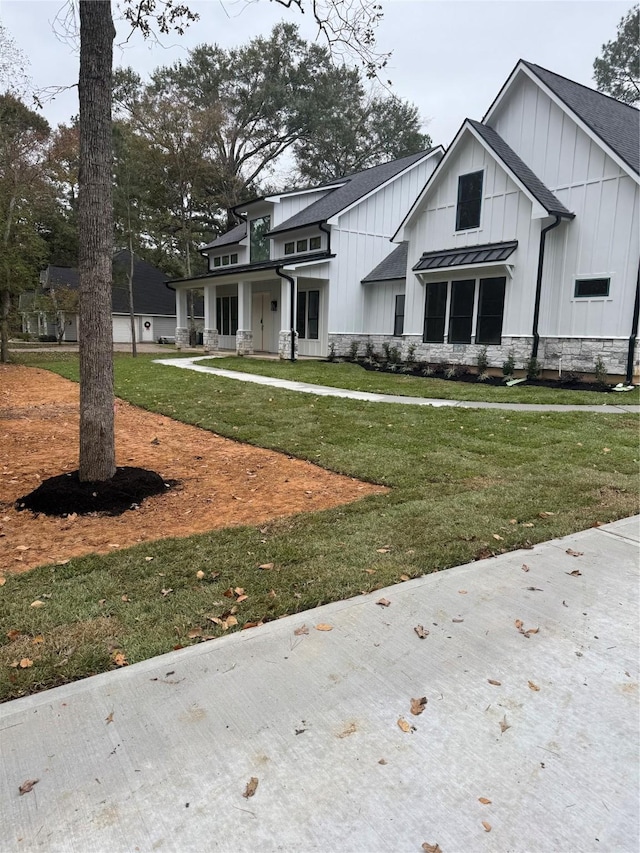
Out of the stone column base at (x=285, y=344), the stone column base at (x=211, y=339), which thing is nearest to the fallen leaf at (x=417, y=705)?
the stone column base at (x=285, y=344)

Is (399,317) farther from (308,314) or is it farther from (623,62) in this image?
(623,62)

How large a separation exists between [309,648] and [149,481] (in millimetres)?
2925

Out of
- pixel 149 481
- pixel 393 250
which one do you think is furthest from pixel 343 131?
pixel 149 481

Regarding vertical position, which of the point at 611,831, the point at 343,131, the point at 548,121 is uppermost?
the point at 343,131

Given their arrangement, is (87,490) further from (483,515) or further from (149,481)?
(483,515)

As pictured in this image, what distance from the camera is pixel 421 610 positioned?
289 centimetres

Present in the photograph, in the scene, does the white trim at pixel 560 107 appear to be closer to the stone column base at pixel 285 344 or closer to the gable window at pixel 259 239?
the stone column base at pixel 285 344

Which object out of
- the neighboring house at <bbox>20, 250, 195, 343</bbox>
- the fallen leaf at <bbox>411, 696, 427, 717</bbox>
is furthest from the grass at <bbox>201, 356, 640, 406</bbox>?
the neighboring house at <bbox>20, 250, 195, 343</bbox>

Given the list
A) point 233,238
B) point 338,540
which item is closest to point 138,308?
point 233,238

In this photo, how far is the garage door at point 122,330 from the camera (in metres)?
35.0

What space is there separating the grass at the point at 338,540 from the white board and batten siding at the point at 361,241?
1194 cm

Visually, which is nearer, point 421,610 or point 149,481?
point 421,610

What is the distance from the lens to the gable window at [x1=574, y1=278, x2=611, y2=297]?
12391 millimetres

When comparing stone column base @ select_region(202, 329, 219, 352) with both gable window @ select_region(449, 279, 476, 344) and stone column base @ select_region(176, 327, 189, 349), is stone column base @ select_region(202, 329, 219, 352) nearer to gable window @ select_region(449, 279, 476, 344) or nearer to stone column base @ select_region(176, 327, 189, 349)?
stone column base @ select_region(176, 327, 189, 349)
